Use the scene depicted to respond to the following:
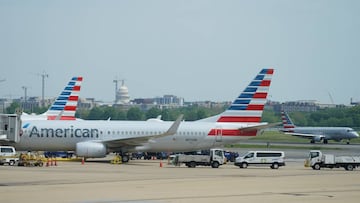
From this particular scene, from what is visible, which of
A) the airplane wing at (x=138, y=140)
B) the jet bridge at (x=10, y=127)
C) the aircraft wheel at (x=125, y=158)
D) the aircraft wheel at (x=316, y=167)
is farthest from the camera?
the aircraft wheel at (x=125, y=158)

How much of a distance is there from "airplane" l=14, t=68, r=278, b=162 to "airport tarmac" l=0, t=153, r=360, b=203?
12.4m

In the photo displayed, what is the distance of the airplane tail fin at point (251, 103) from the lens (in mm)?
72000

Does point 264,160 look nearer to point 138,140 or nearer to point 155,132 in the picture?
point 155,132

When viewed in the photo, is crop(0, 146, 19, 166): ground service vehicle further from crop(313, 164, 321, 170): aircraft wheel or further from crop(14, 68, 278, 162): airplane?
crop(313, 164, 321, 170): aircraft wheel

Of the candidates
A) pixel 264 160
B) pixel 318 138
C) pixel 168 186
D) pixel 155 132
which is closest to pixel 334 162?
pixel 264 160

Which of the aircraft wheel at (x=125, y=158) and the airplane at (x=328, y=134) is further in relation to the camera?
the airplane at (x=328, y=134)

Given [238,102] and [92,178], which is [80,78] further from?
[92,178]

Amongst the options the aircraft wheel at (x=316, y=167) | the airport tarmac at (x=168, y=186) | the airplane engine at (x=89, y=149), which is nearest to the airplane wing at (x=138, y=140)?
the airplane engine at (x=89, y=149)

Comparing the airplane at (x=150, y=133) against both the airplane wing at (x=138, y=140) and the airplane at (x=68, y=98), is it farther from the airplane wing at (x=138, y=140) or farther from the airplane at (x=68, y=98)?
the airplane at (x=68, y=98)

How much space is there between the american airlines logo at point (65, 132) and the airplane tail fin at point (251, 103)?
11.1m

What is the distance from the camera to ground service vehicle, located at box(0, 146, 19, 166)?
6166 centimetres

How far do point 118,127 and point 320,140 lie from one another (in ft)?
266

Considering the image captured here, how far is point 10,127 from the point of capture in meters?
64.1

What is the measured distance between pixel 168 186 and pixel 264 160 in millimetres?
23999
